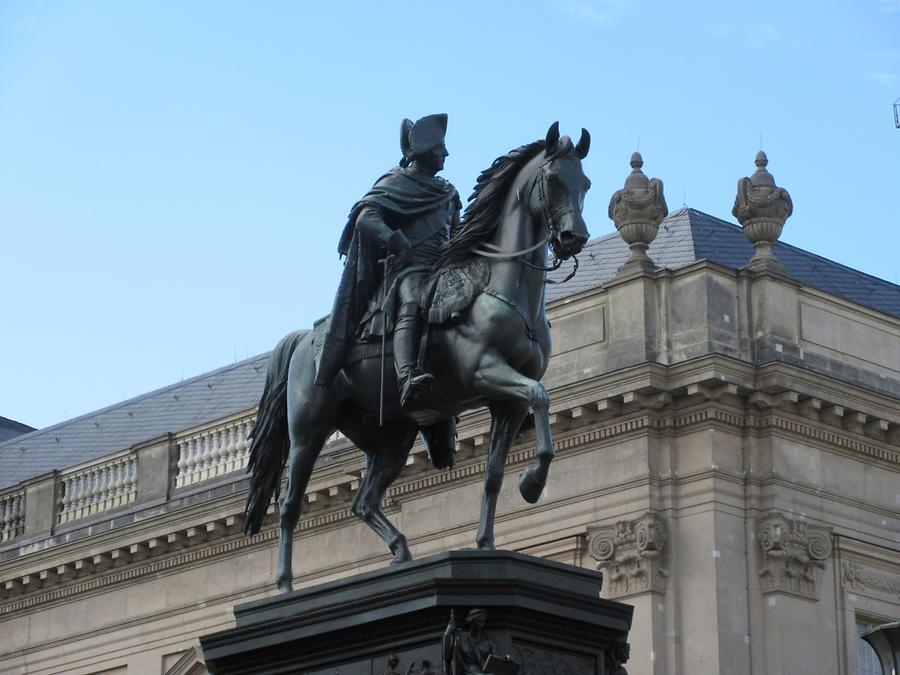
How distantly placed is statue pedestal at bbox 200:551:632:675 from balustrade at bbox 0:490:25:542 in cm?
3301

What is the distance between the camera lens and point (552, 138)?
1642cm

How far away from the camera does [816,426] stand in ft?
122

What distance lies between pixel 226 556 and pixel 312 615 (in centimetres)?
2768

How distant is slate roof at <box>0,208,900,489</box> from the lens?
42031 mm

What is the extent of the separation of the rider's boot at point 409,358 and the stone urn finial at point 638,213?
69.4ft

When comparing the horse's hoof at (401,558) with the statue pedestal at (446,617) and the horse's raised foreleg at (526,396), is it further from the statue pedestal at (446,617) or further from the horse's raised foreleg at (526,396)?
the horse's raised foreleg at (526,396)

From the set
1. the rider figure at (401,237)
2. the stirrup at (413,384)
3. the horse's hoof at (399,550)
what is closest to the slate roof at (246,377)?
the rider figure at (401,237)

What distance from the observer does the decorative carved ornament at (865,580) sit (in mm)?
37031

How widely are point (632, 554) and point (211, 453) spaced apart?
10890 mm

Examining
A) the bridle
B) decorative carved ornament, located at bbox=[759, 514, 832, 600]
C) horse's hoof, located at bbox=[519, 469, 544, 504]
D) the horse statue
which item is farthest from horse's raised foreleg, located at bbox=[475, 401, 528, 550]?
decorative carved ornament, located at bbox=[759, 514, 832, 600]

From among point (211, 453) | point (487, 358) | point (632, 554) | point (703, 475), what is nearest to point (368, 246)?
point (487, 358)

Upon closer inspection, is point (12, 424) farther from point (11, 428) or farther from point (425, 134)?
point (425, 134)

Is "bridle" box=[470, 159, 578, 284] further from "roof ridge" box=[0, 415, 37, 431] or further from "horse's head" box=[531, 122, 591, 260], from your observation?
"roof ridge" box=[0, 415, 37, 431]

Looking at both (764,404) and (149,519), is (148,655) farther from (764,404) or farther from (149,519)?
(764,404)
